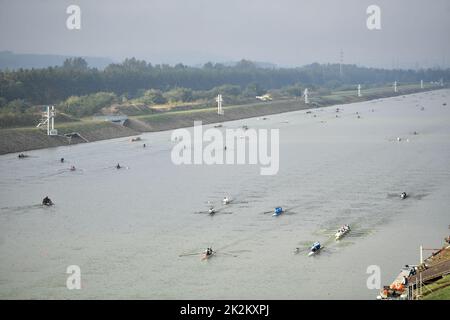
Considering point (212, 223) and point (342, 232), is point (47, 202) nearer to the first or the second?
point (212, 223)

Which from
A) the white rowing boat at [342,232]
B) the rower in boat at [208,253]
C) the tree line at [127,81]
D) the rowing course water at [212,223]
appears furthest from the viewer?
the tree line at [127,81]

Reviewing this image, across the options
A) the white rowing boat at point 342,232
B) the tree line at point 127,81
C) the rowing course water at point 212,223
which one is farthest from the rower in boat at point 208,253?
the tree line at point 127,81

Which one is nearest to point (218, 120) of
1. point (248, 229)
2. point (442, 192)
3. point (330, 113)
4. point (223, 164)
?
point (330, 113)

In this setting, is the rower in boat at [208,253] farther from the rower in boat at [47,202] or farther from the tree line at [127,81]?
the tree line at [127,81]

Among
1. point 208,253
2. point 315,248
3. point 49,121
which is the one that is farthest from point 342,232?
point 49,121

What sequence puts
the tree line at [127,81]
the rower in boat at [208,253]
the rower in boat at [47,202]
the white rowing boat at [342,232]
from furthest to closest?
the tree line at [127,81] < the rower in boat at [47,202] < the white rowing boat at [342,232] < the rower in boat at [208,253]

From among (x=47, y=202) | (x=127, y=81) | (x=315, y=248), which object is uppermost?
(x=127, y=81)

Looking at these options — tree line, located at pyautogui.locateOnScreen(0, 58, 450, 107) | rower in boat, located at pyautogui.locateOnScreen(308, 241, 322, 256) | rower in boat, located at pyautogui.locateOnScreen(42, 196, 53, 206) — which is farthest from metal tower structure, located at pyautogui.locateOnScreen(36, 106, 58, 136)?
rower in boat, located at pyautogui.locateOnScreen(308, 241, 322, 256)

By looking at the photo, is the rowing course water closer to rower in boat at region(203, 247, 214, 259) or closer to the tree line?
rower in boat at region(203, 247, 214, 259)

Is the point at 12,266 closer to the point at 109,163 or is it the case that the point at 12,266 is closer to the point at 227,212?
the point at 227,212
